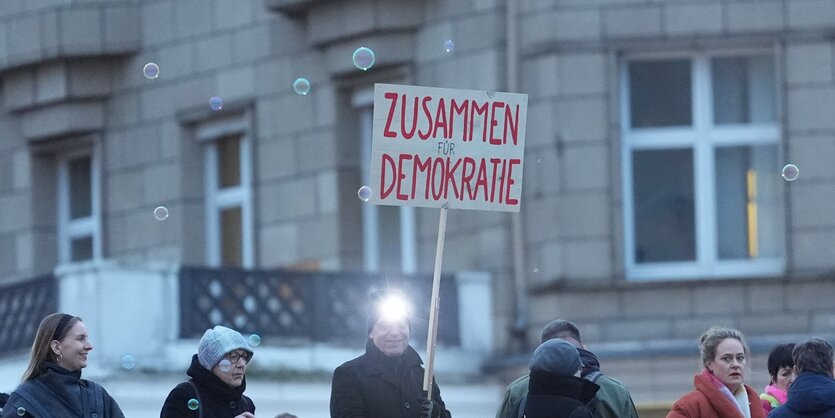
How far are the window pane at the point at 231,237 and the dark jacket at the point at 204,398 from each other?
1183cm

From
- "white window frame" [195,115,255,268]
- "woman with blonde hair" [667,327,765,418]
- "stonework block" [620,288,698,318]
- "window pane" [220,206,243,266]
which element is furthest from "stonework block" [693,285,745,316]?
"woman with blonde hair" [667,327,765,418]

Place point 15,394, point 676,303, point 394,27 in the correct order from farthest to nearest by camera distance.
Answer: point 394,27, point 676,303, point 15,394

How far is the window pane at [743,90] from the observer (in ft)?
64.2

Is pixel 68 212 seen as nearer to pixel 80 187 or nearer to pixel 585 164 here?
pixel 80 187

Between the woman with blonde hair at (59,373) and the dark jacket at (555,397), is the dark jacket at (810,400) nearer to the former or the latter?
the dark jacket at (555,397)

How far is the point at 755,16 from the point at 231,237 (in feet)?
19.7

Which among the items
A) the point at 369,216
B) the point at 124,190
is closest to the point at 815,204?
the point at 369,216

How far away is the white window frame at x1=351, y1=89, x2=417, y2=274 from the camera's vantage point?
21.1 metres

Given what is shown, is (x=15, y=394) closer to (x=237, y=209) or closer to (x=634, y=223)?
(x=634, y=223)

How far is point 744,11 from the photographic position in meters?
19.2

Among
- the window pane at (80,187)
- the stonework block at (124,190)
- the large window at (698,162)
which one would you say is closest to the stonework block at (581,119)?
the large window at (698,162)

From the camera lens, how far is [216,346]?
10.6 meters

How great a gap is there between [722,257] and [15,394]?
10.2 meters

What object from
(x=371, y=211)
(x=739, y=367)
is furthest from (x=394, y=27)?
(x=739, y=367)
